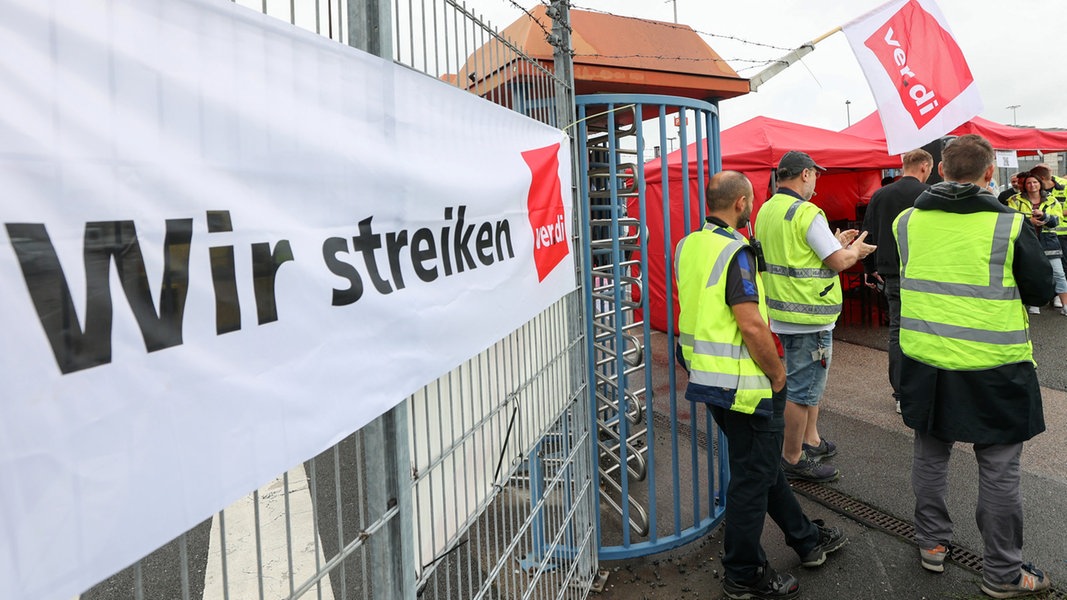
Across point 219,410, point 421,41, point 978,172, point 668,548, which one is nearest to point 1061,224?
point 978,172

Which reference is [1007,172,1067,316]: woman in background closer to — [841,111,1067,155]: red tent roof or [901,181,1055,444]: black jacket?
[841,111,1067,155]: red tent roof

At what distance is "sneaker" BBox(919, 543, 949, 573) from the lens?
330cm

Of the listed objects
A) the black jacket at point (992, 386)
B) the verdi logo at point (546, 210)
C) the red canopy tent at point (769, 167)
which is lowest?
the black jacket at point (992, 386)

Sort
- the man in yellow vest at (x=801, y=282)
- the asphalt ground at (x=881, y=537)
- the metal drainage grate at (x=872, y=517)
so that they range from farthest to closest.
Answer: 1. the man in yellow vest at (x=801, y=282)
2. the metal drainage grate at (x=872, y=517)
3. the asphalt ground at (x=881, y=537)

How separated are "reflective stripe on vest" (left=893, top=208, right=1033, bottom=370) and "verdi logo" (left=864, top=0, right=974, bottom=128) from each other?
6.93ft

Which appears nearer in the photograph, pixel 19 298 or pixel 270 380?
pixel 19 298

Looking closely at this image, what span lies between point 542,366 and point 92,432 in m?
1.99

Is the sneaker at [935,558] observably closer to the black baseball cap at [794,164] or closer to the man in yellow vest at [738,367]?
the man in yellow vest at [738,367]

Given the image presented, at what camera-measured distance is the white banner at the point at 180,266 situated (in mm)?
741

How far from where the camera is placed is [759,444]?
9.82ft

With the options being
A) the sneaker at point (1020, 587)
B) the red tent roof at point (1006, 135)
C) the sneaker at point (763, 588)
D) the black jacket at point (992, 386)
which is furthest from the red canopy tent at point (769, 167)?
the sneaker at point (1020, 587)

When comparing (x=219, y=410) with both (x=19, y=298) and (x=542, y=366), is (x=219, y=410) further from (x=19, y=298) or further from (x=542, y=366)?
(x=542, y=366)

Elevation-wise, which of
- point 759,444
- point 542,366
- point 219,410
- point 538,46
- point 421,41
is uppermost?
point 538,46

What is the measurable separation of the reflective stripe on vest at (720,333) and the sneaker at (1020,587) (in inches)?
54.4
